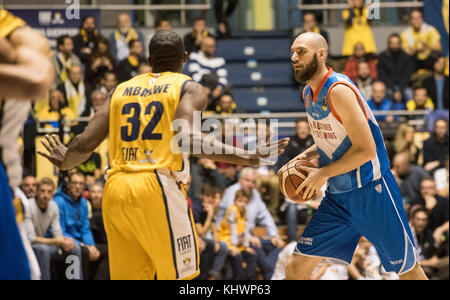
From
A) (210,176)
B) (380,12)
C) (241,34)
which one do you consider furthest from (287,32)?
(210,176)

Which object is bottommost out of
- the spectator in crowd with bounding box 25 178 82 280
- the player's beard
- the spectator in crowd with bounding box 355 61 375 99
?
the spectator in crowd with bounding box 25 178 82 280

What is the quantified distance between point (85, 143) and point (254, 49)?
8761mm

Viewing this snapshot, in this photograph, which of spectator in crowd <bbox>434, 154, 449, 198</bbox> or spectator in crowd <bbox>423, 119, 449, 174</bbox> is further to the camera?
spectator in crowd <bbox>423, 119, 449, 174</bbox>

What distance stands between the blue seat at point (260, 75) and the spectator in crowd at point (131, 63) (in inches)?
78.9

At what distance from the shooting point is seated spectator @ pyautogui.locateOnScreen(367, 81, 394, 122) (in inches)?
414

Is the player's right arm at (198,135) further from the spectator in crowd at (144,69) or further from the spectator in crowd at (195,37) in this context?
the spectator in crowd at (195,37)

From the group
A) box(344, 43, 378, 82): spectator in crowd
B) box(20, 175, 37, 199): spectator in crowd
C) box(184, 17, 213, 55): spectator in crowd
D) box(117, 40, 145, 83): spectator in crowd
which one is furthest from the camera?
box(184, 17, 213, 55): spectator in crowd

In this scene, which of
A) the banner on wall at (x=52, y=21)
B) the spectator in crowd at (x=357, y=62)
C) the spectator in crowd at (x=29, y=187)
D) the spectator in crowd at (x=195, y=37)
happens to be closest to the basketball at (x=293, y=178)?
the spectator in crowd at (x=29, y=187)

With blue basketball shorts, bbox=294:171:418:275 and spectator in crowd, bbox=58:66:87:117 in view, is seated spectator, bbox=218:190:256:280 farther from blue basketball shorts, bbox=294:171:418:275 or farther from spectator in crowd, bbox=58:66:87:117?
blue basketball shorts, bbox=294:171:418:275

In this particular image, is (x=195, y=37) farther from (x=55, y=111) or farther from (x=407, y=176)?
(x=407, y=176)

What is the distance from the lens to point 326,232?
5.00m

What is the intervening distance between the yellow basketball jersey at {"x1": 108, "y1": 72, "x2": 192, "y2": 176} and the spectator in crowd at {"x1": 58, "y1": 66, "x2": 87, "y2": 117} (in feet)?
18.4


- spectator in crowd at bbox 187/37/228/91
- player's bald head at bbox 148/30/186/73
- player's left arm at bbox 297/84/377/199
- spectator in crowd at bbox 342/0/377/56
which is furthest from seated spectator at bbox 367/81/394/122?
player's bald head at bbox 148/30/186/73

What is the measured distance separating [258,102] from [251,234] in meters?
3.86
